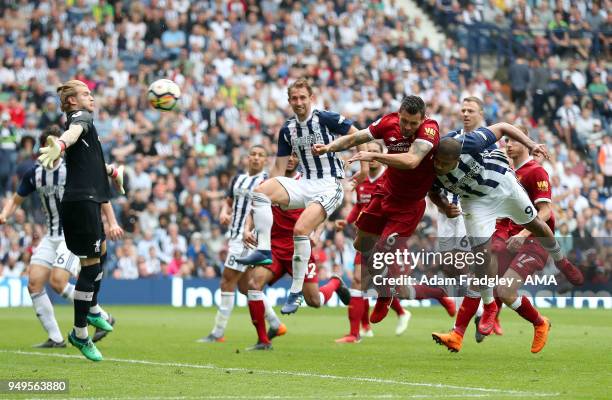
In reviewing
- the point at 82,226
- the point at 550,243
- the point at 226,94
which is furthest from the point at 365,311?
the point at 226,94

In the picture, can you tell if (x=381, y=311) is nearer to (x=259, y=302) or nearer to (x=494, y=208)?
(x=494, y=208)

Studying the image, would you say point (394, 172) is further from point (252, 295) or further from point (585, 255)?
point (585, 255)

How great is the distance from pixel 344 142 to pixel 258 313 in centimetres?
299

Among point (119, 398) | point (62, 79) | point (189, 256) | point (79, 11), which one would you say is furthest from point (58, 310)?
point (119, 398)

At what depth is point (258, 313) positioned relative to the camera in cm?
1376

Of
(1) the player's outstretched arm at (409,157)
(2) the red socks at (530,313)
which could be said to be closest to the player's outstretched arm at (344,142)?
(1) the player's outstretched arm at (409,157)

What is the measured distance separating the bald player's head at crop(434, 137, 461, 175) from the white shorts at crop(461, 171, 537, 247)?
0.68 m

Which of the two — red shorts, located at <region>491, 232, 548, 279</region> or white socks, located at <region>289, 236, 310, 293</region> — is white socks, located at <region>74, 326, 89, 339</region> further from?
red shorts, located at <region>491, 232, 548, 279</region>

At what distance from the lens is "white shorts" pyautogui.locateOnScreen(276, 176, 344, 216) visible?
12.7 m

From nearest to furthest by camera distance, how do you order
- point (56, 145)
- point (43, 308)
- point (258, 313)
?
point (56, 145), point (43, 308), point (258, 313)

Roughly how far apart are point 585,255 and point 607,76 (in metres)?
10.0

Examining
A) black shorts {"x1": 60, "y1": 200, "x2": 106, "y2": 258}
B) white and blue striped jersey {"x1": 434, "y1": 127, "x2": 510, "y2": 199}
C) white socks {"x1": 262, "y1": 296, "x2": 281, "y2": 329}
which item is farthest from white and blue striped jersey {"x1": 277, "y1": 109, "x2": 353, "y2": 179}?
black shorts {"x1": 60, "y1": 200, "x2": 106, "y2": 258}

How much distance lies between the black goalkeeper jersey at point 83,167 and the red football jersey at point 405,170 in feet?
9.48

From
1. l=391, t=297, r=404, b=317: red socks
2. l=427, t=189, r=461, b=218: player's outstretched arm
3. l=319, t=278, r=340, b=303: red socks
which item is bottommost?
l=391, t=297, r=404, b=317: red socks
